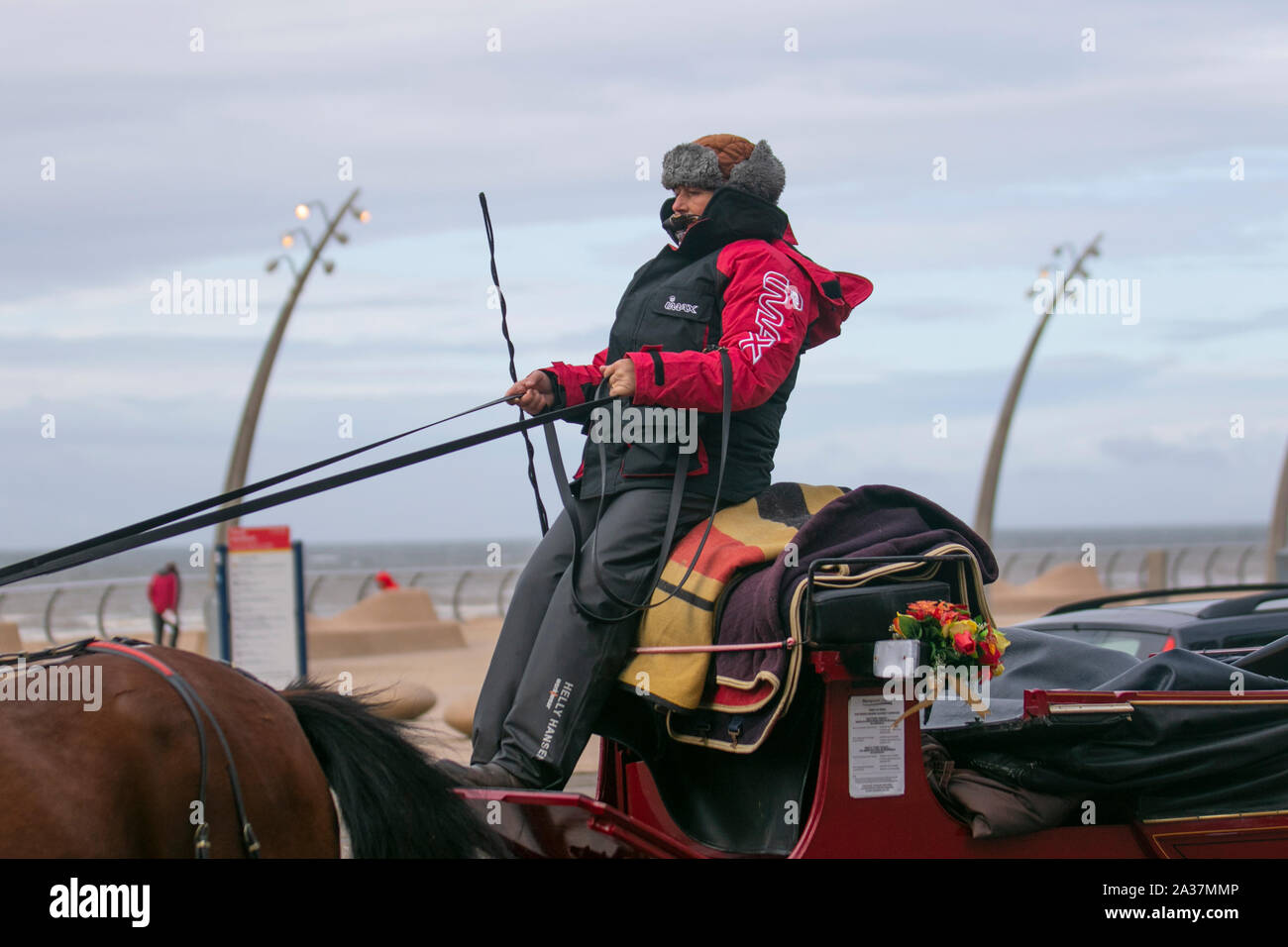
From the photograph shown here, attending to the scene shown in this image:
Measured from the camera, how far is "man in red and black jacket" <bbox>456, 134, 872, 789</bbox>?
4160 millimetres

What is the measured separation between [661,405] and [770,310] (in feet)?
1.59

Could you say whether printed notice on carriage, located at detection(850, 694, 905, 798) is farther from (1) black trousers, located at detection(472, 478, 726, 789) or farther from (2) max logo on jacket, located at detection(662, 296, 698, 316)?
(2) max logo on jacket, located at detection(662, 296, 698, 316)

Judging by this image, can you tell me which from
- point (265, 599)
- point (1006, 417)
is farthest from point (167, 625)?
point (1006, 417)

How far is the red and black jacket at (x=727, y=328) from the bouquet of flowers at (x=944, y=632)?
0.76 m

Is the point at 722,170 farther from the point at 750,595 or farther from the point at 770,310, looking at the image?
the point at 750,595

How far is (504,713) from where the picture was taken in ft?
14.4

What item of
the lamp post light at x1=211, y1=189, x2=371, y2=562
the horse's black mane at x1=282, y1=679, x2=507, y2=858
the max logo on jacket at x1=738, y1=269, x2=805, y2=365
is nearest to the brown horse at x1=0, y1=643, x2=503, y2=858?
the horse's black mane at x1=282, y1=679, x2=507, y2=858

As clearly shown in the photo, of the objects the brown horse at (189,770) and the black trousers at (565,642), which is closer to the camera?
the brown horse at (189,770)

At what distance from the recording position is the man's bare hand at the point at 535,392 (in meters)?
4.55

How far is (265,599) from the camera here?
11773mm

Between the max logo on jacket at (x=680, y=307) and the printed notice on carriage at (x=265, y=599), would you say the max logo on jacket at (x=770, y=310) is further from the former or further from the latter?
the printed notice on carriage at (x=265, y=599)

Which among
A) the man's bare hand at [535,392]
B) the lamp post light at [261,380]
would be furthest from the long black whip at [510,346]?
the lamp post light at [261,380]
